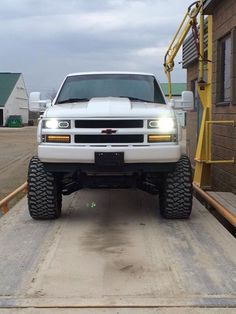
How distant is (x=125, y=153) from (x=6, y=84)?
71701 millimetres

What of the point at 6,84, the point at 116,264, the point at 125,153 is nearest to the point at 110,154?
the point at 125,153

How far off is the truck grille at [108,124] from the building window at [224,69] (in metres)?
3.87

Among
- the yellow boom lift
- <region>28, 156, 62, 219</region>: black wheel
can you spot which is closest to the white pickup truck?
<region>28, 156, 62, 219</region>: black wheel

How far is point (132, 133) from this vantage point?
6.86 metres

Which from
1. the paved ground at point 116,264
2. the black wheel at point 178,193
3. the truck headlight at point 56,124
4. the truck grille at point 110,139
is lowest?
the paved ground at point 116,264

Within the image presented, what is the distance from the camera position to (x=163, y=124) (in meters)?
6.95

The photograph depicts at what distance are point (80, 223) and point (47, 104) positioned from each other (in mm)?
2024

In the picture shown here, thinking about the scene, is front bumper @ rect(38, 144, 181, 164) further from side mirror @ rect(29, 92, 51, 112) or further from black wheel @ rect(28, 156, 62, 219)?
side mirror @ rect(29, 92, 51, 112)

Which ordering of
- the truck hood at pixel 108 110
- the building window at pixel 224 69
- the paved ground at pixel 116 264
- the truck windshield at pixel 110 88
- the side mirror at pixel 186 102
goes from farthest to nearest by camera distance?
the building window at pixel 224 69 < the truck windshield at pixel 110 88 < the side mirror at pixel 186 102 < the truck hood at pixel 108 110 < the paved ground at pixel 116 264

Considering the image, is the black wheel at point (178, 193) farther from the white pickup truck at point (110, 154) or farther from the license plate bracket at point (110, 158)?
the license plate bracket at point (110, 158)

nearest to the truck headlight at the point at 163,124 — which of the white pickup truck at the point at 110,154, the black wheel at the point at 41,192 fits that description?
the white pickup truck at the point at 110,154

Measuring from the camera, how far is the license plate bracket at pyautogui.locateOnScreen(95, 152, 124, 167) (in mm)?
6785

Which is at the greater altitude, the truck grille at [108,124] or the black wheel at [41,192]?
the truck grille at [108,124]

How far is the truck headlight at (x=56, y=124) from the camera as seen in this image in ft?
22.8
